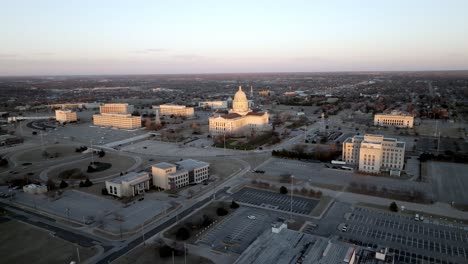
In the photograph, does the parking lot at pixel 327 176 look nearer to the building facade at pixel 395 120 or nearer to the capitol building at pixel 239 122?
the capitol building at pixel 239 122

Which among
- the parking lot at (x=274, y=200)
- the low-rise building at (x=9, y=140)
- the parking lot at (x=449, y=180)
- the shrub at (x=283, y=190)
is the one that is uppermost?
the low-rise building at (x=9, y=140)

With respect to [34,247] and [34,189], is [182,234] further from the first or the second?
[34,189]

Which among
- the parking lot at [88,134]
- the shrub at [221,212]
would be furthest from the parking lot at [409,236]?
the parking lot at [88,134]

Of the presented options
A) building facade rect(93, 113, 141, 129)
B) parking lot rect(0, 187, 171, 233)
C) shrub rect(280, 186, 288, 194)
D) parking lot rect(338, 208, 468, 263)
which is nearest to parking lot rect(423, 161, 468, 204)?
parking lot rect(338, 208, 468, 263)

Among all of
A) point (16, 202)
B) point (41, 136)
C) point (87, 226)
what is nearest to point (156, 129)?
point (41, 136)

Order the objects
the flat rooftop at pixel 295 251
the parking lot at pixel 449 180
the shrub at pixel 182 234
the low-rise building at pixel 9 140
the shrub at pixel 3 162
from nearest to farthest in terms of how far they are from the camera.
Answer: the flat rooftop at pixel 295 251
the shrub at pixel 182 234
the parking lot at pixel 449 180
the shrub at pixel 3 162
the low-rise building at pixel 9 140

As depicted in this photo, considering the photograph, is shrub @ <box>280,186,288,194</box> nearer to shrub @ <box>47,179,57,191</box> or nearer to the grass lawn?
the grass lawn
